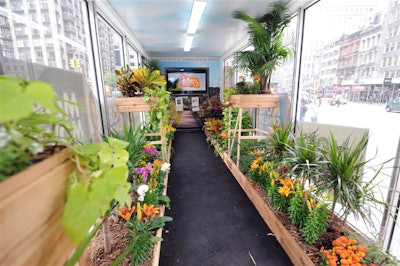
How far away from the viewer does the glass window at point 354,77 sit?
4.91ft

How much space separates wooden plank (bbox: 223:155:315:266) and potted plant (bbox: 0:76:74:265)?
1.47 meters

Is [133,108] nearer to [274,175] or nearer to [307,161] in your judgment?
[274,175]

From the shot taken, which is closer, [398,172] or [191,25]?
[398,172]

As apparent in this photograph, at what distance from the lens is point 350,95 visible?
6.11 feet

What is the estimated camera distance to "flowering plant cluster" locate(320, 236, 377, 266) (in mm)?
1054

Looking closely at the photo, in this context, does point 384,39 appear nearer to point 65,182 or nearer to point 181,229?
point 65,182

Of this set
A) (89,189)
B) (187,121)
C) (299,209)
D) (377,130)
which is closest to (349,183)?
(299,209)

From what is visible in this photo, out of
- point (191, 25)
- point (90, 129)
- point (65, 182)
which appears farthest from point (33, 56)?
point (191, 25)

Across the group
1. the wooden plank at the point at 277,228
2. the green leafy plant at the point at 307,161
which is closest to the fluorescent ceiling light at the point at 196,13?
the green leafy plant at the point at 307,161

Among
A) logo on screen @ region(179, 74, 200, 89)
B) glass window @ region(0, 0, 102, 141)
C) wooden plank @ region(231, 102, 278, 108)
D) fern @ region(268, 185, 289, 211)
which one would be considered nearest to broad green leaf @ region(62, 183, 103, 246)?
glass window @ region(0, 0, 102, 141)

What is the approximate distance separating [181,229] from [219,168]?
1.59 metres

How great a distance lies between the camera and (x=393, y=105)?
146 cm

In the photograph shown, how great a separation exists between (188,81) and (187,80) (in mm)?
47

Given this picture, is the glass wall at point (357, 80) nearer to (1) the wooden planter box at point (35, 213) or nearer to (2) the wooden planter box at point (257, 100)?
(2) the wooden planter box at point (257, 100)
